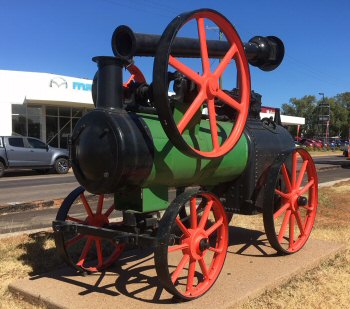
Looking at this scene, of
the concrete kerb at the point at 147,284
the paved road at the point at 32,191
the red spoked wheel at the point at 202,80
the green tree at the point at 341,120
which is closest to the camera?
the red spoked wheel at the point at 202,80

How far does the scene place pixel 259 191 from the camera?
5.38m

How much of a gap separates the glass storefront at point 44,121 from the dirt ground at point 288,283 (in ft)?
64.9

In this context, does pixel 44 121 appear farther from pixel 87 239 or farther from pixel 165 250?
pixel 165 250

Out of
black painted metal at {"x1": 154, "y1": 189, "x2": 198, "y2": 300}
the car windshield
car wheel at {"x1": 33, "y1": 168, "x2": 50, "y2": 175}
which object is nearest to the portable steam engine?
black painted metal at {"x1": 154, "y1": 189, "x2": 198, "y2": 300}

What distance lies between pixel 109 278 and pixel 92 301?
2.17 ft

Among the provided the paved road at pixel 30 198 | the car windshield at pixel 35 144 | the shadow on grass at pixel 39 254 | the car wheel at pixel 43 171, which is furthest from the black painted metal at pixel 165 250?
the car wheel at pixel 43 171

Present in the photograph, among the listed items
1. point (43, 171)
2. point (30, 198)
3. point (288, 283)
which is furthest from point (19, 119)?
point (288, 283)

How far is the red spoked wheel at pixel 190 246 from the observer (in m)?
3.61

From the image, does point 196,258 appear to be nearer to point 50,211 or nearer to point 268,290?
point 268,290

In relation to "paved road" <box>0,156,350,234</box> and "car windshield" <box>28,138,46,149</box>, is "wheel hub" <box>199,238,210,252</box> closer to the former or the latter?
"paved road" <box>0,156,350,234</box>

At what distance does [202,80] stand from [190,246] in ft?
4.66

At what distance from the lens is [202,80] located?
12.6 ft

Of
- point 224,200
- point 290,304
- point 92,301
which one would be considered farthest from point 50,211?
point 290,304

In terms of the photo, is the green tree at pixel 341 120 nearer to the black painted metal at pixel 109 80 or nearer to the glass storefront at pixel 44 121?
the glass storefront at pixel 44 121
